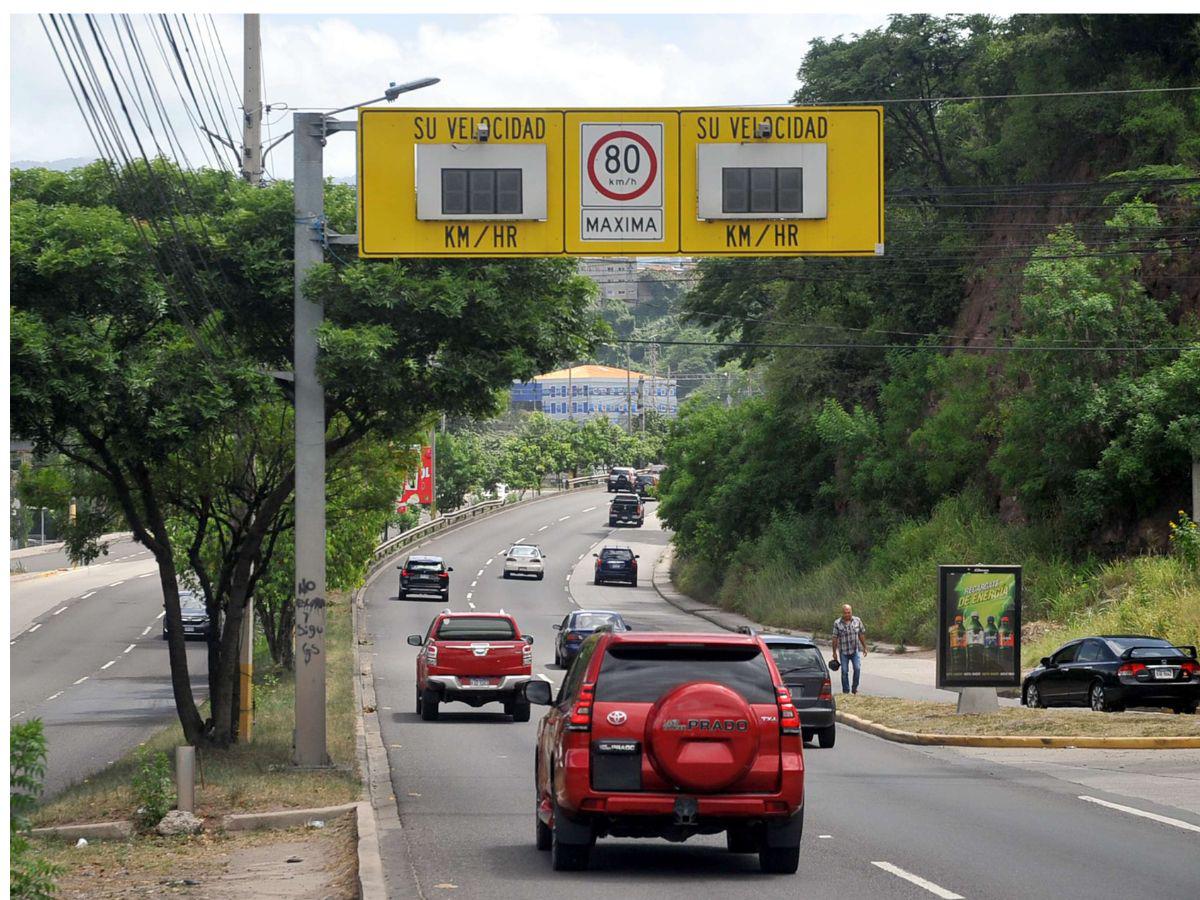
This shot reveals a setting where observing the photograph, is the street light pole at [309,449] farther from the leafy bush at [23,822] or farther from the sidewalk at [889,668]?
the sidewalk at [889,668]

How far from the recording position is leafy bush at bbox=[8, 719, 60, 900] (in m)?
9.40

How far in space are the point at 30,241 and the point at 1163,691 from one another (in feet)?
60.5

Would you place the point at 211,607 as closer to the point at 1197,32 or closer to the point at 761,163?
the point at 761,163

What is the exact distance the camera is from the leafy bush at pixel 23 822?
940 centimetres

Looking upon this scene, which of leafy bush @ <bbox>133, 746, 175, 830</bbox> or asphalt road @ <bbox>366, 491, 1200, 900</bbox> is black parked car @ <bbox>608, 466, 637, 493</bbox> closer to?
asphalt road @ <bbox>366, 491, 1200, 900</bbox>

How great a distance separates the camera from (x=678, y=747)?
11.5 m

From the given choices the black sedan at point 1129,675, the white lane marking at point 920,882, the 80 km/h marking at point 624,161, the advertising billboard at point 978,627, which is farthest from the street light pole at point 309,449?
the black sedan at point 1129,675

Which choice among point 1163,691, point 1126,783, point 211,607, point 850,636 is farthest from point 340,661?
point 1126,783

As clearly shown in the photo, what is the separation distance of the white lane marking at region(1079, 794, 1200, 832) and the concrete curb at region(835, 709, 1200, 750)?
487cm

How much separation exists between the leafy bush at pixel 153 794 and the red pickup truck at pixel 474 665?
1219 centimetres

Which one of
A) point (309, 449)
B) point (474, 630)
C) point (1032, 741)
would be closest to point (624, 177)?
point (309, 449)

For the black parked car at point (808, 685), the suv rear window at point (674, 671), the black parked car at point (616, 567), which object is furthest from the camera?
the black parked car at point (616, 567)

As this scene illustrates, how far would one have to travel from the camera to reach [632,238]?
55.6 ft

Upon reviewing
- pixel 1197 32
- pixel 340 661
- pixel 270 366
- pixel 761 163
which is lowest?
pixel 340 661
